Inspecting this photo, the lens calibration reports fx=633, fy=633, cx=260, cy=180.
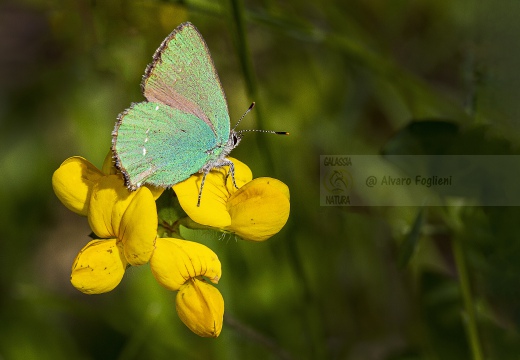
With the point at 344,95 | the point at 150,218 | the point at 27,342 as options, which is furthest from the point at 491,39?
the point at 27,342

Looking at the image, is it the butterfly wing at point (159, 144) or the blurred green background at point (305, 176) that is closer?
the butterfly wing at point (159, 144)

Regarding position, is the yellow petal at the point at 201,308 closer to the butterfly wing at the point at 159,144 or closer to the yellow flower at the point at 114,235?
the yellow flower at the point at 114,235

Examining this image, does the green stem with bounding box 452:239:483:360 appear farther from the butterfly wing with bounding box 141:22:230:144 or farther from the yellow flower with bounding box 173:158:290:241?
the butterfly wing with bounding box 141:22:230:144

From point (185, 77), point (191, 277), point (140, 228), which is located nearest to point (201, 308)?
point (191, 277)

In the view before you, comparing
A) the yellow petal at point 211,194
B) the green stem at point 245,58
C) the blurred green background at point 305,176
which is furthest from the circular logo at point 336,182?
the yellow petal at point 211,194

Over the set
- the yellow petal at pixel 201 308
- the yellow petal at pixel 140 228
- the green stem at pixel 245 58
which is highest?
the green stem at pixel 245 58

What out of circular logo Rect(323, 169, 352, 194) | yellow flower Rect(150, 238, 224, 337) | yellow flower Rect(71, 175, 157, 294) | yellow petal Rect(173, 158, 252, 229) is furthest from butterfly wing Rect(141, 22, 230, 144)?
circular logo Rect(323, 169, 352, 194)

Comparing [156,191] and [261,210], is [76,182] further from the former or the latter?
[261,210]
